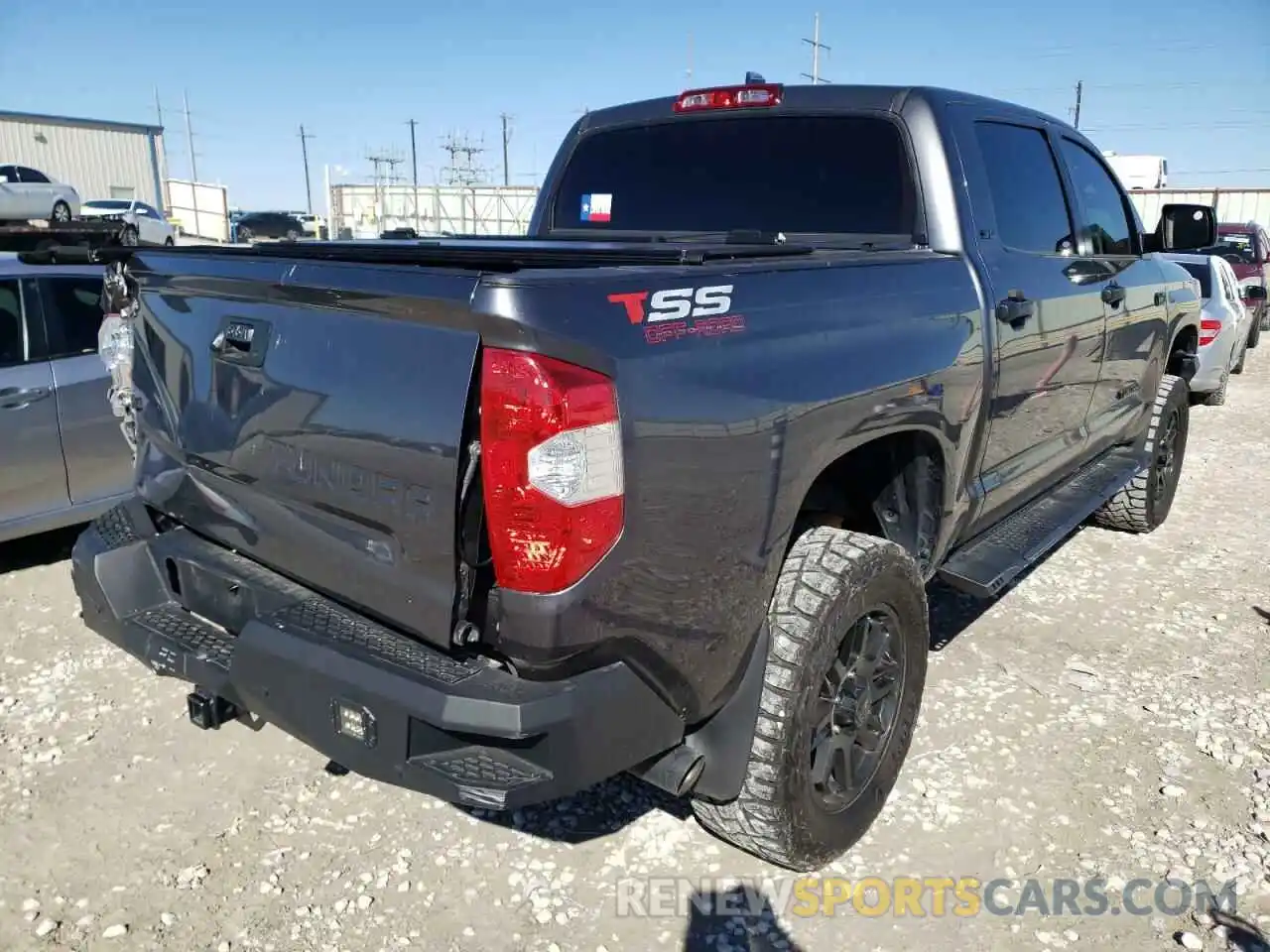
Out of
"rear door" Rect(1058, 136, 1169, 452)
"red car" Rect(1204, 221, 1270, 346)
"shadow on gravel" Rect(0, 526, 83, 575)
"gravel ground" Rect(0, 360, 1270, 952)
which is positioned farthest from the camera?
"red car" Rect(1204, 221, 1270, 346)

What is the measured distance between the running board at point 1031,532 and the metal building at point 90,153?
46.9 metres

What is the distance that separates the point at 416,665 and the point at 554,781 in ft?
1.25

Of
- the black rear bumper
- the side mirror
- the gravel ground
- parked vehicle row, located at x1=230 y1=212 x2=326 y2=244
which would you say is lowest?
the gravel ground

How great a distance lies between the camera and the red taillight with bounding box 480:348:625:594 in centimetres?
183

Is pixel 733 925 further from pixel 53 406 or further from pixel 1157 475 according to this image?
pixel 1157 475

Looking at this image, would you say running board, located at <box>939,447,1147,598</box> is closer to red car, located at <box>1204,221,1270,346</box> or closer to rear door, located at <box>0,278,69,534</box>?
rear door, located at <box>0,278,69,534</box>

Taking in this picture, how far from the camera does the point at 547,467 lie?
1.85 m

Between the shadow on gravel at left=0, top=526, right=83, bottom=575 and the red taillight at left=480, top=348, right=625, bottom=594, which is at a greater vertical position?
the red taillight at left=480, top=348, right=625, bottom=594

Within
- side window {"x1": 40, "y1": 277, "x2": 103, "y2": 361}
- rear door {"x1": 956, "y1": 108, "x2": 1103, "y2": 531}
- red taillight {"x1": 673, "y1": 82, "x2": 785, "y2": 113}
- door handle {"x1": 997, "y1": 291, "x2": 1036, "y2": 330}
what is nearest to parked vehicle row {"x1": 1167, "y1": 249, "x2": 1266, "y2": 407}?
rear door {"x1": 956, "y1": 108, "x2": 1103, "y2": 531}

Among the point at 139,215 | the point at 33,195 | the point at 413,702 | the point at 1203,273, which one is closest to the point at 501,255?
the point at 413,702

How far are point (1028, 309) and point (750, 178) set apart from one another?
114 centimetres

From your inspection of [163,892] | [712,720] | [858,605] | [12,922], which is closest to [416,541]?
[712,720]

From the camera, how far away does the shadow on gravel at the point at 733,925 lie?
8.29ft

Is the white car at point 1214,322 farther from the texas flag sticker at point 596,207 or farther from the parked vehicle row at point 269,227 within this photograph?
the parked vehicle row at point 269,227
